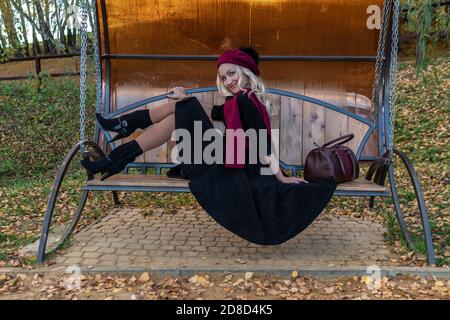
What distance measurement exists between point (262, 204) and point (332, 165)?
66 centimetres

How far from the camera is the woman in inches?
129

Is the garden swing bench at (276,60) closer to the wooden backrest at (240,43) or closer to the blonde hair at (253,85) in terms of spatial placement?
the wooden backrest at (240,43)

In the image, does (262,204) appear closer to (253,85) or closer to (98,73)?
(253,85)

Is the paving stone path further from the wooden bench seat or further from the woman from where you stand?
the wooden bench seat

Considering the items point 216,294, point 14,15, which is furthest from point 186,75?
point 14,15

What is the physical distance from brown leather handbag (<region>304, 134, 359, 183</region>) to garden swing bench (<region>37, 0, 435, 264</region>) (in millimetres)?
892

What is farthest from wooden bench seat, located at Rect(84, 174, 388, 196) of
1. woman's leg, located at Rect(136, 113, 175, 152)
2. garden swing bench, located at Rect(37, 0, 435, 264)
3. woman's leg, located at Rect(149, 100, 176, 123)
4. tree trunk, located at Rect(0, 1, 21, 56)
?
tree trunk, located at Rect(0, 1, 21, 56)

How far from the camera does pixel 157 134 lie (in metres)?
3.62

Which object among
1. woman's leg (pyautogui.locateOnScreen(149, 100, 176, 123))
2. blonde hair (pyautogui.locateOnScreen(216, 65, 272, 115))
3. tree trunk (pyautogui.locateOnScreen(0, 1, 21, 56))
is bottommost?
woman's leg (pyautogui.locateOnScreen(149, 100, 176, 123))

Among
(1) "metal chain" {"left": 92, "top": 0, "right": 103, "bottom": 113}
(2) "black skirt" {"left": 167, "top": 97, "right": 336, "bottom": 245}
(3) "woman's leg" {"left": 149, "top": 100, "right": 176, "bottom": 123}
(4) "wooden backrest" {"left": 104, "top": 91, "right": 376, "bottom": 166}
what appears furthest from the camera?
(1) "metal chain" {"left": 92, "top": 0, "right": 103, "bottom": 113}

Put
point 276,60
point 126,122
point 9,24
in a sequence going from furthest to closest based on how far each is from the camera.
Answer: point 9,24 → point 276,60 → point 126,122

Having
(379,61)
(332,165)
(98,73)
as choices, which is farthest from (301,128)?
(98,73)

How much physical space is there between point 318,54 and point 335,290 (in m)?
2.68

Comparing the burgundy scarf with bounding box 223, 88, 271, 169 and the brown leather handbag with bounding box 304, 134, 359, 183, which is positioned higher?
the burgundy scarf with bounding box 223, 88, 271, 169
